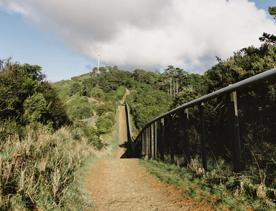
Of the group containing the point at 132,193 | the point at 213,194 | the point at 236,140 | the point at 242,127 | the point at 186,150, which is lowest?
the point at 132,193

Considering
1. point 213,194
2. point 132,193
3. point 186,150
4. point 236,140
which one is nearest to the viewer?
point 213,194

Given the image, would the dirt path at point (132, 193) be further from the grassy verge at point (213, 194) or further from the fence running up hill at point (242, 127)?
the fence running up hill at point (242, 127)

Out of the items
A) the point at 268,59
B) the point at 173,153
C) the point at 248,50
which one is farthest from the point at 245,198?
the point at 248,50

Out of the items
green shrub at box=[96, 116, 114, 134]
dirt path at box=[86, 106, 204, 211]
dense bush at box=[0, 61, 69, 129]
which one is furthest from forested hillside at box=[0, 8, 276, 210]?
green shrub at box=[96, 116, 114, 134]

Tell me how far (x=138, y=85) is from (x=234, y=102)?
76.1 meters

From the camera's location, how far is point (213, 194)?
5820mm

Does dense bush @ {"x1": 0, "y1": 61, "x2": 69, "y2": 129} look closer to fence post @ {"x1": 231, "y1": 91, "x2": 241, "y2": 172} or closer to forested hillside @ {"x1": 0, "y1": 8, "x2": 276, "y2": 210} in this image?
forested hillside @ {"x1": 0, "y1": 8, "x2": 276, "y2": 210}

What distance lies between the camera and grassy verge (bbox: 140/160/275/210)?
485cm

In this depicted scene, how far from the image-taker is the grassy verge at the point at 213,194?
4.85 m

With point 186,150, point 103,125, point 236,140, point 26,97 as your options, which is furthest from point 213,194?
point 103,125

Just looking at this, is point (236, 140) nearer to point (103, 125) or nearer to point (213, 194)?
point (213, 194)

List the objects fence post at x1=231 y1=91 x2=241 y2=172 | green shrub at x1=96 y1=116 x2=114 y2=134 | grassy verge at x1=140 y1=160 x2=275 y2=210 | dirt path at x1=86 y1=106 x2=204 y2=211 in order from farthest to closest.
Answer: green shrub at x1=96 y1=116 x2=114 y2=134
fence post at x1=231 y1=91 x2=241 y2=172
dirt path at x1=86 y1=106 x2=204 y2=211
grassy verge at x1=140 y1=160 x2=275 y2=210

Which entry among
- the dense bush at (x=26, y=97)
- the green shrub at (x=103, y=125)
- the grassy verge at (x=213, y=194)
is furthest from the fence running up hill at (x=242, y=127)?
the green shrub at (x=103, y=125)

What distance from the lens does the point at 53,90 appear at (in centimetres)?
1981
